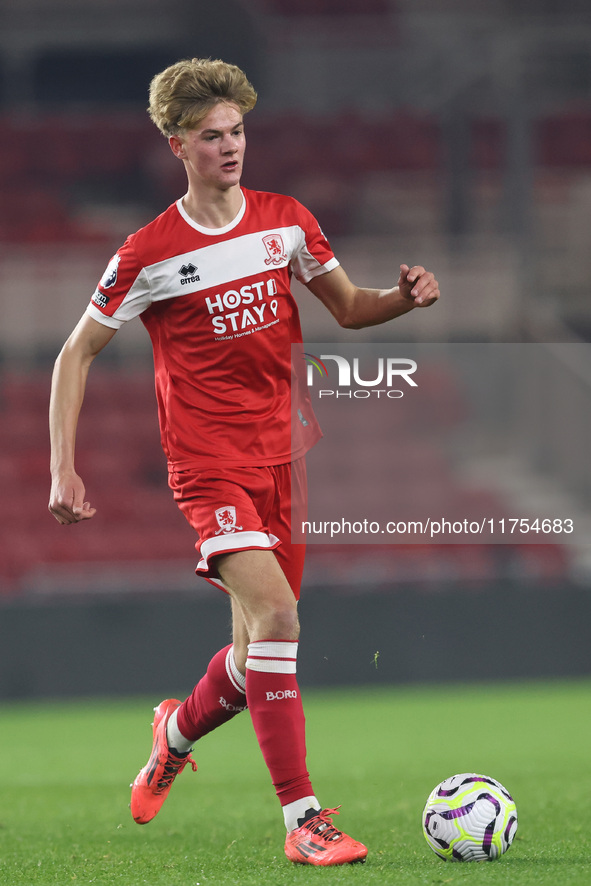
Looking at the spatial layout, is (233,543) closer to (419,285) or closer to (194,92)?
(419,285)

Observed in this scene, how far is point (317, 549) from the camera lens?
11.1 m

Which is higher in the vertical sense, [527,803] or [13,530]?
[527,803]

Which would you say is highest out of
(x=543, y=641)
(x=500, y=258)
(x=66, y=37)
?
(x=66, y=37)

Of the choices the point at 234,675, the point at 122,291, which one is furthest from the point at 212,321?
the point at 234,675

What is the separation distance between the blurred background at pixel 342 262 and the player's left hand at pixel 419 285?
544cm

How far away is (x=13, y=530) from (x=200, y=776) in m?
5.69

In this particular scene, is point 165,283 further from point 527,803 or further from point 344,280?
point 527,803

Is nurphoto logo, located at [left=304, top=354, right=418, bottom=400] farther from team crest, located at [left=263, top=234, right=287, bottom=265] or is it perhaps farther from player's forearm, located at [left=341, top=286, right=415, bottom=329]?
team crest, located at [left=263, top=234, right=287, bottom=265]

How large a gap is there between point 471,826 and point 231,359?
1502 mm

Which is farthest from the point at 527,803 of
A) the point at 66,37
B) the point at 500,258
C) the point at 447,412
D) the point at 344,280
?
the point at 66,37

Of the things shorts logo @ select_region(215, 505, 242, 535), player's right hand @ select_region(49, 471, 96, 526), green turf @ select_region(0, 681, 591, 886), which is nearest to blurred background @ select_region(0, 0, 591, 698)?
green turf @ select_region(0, 681, 591, 886)

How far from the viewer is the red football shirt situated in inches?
146

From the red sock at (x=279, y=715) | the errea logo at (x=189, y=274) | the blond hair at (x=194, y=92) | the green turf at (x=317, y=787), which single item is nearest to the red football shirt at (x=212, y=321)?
the errea logo at (x=189, y=274)

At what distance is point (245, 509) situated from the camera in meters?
A: 3.59
